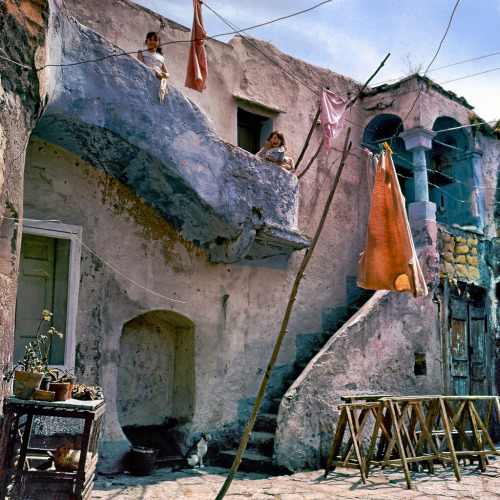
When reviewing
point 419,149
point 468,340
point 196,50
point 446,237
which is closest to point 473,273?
point 446,237

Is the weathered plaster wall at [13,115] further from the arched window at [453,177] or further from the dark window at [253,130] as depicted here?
the arched window at [453,177]

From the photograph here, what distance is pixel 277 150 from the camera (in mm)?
8430

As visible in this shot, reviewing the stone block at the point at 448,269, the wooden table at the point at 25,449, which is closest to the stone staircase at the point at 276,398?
the stone block at the point at 448,269

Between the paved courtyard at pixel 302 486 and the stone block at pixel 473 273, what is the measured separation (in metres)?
4.23

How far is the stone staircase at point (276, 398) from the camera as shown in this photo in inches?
284

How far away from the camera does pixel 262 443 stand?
753 cm

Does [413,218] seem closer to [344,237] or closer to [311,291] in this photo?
[344,237]

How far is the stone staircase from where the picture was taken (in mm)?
7203

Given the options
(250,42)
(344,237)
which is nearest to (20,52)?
(250,42)

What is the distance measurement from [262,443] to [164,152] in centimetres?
403

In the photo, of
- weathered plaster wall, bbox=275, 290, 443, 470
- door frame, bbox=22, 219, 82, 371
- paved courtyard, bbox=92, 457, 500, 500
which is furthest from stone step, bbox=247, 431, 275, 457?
door frame, bbox=22, 219, 82, 371

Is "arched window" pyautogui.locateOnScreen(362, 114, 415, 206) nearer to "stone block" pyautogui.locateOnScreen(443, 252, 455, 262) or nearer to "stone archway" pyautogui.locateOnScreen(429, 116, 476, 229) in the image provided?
"stone archway" pyautogui.locateOnScreen(429, 116, 476, 229)

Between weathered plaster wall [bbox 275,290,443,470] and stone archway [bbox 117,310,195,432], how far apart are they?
4.93 ft

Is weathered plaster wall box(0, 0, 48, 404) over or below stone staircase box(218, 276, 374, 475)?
over
